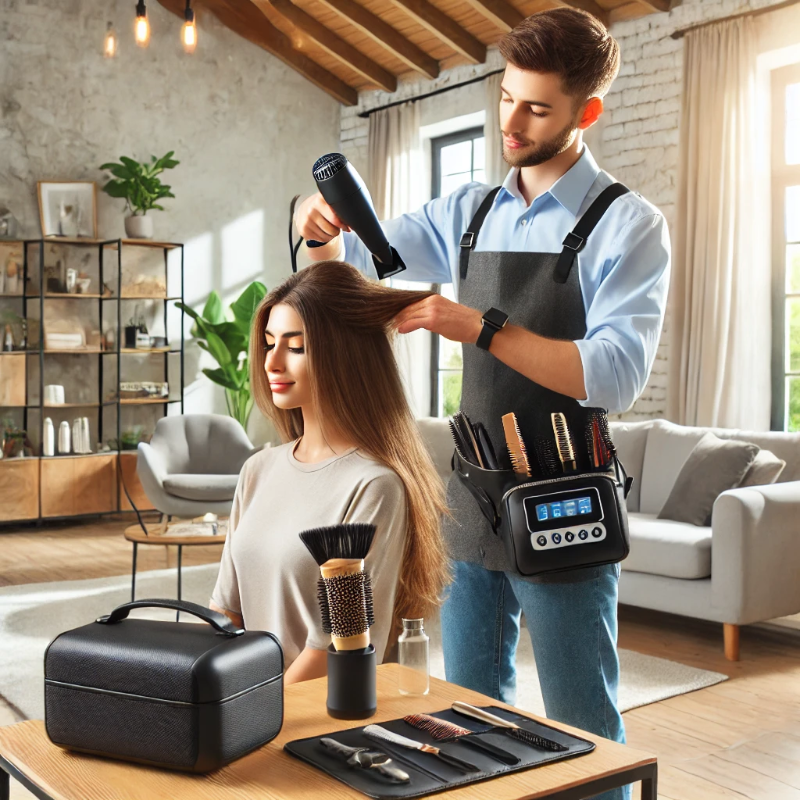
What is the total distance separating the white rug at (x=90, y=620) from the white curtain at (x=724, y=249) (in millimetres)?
1882

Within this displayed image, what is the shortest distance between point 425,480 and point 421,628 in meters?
0.43

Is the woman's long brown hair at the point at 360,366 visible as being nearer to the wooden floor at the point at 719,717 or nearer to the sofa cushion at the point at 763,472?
the wooden floor at the point at 719,717

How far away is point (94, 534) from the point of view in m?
7.20

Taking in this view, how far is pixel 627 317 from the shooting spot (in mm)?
1486

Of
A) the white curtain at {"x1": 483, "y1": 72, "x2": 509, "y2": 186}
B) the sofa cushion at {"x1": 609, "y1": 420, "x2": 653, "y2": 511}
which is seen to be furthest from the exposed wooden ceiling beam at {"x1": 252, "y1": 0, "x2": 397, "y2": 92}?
the sofa cushion at {"x1": 609, "y1": 420, "x2": 653, "y2": 511}

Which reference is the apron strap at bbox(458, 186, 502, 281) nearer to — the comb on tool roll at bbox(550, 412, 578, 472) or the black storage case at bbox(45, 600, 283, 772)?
the comb on tool roll at bbox(550, 412, 578, 472)

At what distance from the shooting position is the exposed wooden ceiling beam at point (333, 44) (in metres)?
7.81

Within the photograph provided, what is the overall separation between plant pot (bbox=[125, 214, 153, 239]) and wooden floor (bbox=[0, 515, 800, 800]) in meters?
2.93

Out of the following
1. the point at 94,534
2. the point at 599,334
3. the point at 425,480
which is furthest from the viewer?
the point at 94,534

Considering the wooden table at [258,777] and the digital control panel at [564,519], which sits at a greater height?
the digital control panel at [564,519]

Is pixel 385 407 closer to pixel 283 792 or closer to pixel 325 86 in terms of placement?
pixel 283 792

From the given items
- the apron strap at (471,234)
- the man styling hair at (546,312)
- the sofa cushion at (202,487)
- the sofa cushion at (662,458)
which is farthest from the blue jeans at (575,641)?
the sofa cushion at (202,487)

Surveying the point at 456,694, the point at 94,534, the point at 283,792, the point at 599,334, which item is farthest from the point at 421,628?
the point at 94,534

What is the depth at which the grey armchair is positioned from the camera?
6.15m
